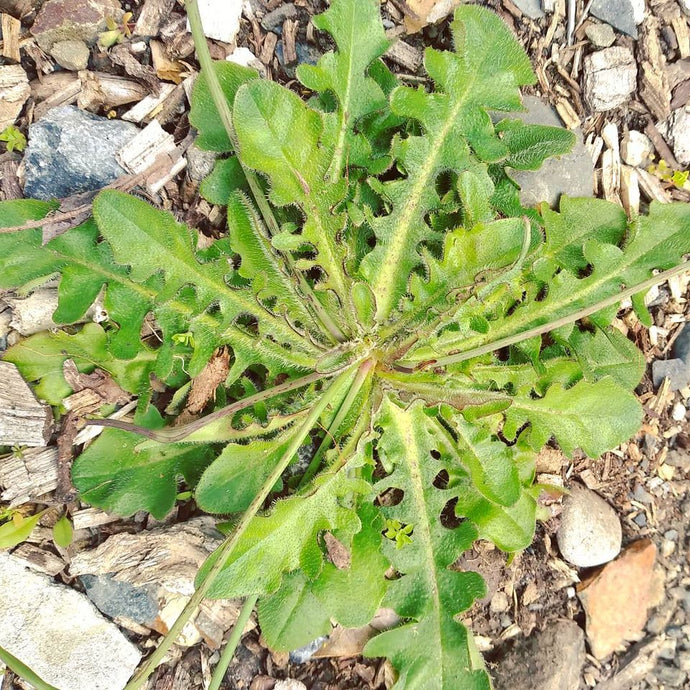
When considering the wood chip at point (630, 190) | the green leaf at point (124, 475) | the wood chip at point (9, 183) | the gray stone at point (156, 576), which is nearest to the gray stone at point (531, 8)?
the wood chip at point (630, 190)

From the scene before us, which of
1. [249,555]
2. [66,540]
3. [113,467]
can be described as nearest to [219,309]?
[113,467]

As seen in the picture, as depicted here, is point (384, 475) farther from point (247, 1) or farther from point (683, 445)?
point (247, 1)

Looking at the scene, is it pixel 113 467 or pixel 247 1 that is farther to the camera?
pixel 247 1

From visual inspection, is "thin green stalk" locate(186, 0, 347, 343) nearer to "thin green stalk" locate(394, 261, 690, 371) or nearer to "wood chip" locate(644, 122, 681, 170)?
"thin green stalk" locate(394, 261, 690, 371)

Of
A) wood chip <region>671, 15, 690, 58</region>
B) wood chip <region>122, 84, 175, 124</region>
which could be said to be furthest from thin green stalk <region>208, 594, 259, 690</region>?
wood chip <region>671, 15, 690, 58</region>

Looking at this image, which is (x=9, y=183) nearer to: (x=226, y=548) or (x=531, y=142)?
(x=226, y=548)

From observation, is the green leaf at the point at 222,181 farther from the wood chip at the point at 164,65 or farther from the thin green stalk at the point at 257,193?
the wood chip at the point at 164,65
